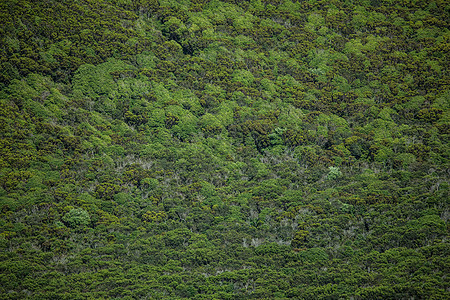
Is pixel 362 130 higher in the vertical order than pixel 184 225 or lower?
higher

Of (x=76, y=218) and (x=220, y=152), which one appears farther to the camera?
(x=220, y=152)

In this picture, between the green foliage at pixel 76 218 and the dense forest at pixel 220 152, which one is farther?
the green foliage at pixel 76 218

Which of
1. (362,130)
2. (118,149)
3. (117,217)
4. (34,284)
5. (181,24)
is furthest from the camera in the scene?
(181,24)

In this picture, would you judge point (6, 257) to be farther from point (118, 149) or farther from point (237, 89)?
point (237, 89)

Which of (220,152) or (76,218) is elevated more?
(76,218)

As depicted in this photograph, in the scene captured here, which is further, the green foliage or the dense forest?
the green foliage

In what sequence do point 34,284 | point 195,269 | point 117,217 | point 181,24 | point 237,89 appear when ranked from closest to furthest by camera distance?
point 34,284 → point 195,269 → point 117,217 → point 237,89 → point 181,24

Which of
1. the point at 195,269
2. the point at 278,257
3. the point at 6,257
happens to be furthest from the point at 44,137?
the point at 278,257

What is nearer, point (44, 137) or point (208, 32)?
point (44, 137)
